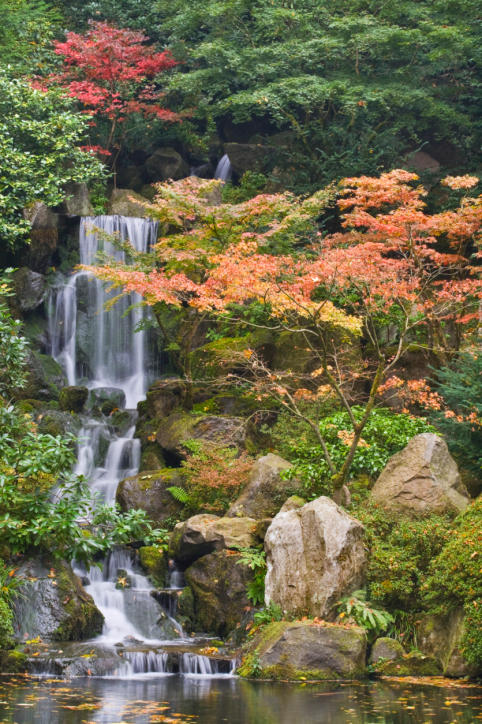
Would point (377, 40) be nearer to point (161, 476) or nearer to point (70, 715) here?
point (161, 476)

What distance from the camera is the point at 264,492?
1227 cm

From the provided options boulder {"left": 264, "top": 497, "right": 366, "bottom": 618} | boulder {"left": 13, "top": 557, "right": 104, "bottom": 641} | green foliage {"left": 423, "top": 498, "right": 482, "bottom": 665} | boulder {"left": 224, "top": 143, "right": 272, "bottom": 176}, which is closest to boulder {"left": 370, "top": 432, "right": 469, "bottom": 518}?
green foliage {"left": 423, "top": 498, "right": 482, "bottom": 665}

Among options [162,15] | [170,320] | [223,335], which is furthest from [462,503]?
[162,15]

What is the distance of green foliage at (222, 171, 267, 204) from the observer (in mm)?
22078

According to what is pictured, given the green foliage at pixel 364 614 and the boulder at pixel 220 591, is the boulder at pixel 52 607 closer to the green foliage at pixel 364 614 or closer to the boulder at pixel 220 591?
the boulder at pixel 220 591

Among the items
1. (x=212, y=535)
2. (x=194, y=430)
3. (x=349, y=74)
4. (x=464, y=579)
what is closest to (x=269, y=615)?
(x=212, y=535)

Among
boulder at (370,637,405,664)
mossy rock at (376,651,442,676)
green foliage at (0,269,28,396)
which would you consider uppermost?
green foliage at (0,269,28,396)

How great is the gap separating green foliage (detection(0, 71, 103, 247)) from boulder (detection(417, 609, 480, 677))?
14715 mm

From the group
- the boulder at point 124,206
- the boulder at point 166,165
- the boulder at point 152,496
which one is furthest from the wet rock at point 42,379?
the boulder at point 166,165

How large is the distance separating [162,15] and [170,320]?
1468 cm

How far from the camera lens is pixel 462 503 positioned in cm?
A: 1085

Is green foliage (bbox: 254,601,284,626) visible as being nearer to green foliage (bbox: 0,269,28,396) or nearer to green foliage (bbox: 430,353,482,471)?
green foliage (bbox: 430,353,482,471)

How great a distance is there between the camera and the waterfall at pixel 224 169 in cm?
2486

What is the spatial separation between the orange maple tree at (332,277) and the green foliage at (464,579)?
2230 mm
